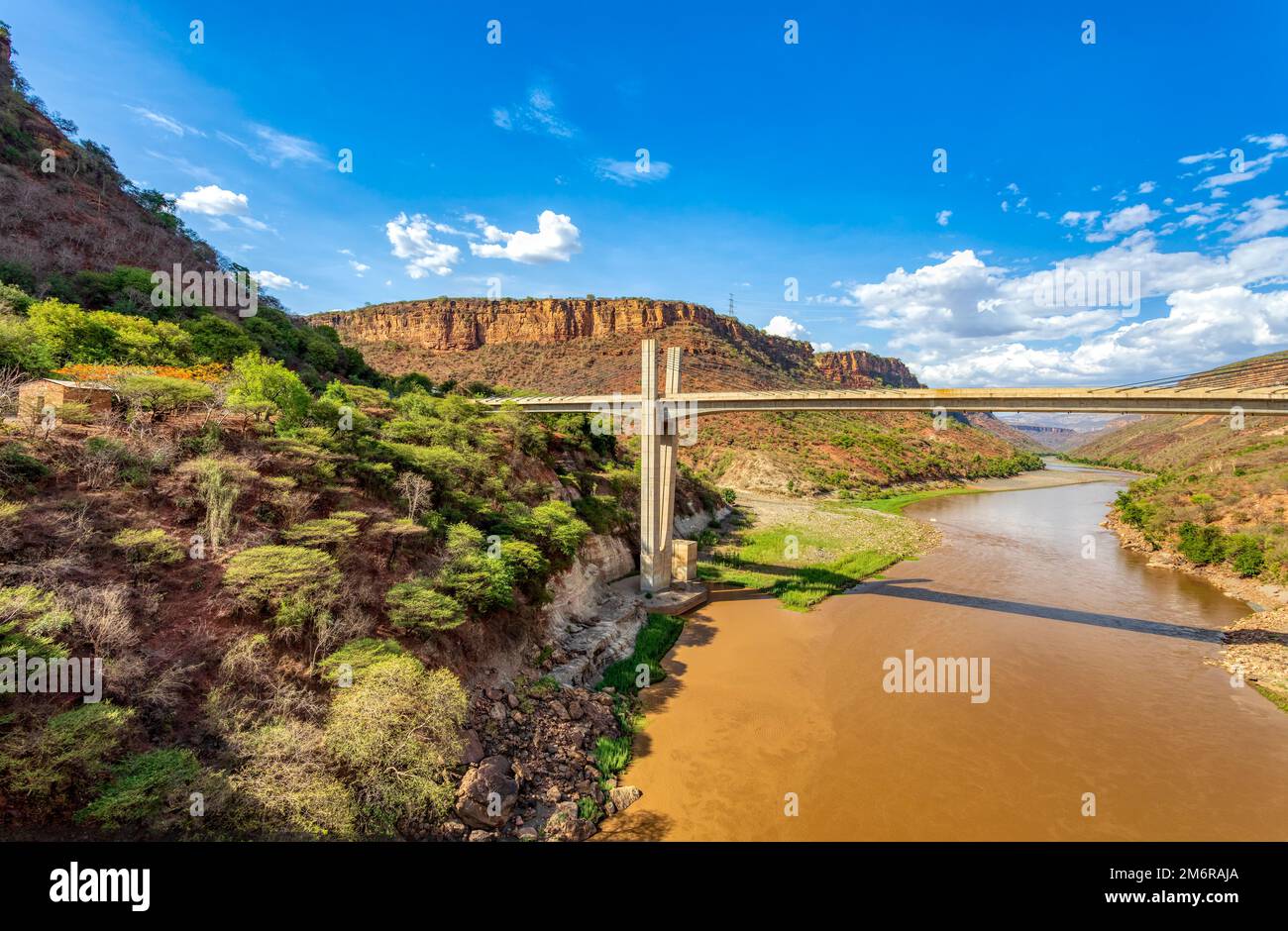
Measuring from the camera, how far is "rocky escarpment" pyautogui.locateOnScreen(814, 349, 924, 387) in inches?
5512

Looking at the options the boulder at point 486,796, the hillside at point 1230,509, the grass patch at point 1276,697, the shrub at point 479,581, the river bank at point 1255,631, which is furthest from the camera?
the hillside at point 1230,509

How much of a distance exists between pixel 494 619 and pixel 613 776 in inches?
194

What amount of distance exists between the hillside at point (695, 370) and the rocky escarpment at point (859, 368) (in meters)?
31.9

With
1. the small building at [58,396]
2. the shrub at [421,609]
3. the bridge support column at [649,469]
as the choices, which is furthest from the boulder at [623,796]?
the small building at [58,396]

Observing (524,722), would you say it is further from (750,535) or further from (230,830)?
(750,535)

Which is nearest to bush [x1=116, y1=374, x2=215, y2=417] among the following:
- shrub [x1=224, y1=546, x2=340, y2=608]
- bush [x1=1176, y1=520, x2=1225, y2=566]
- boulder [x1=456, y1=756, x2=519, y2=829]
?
shrub [x1=224, y1=546, x2=340, y2=608]

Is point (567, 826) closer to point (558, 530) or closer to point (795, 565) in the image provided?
point (558, 530)

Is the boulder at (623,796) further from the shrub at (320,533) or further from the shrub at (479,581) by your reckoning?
the shrub at (320,533)

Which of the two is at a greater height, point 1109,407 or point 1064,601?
point 1109,407

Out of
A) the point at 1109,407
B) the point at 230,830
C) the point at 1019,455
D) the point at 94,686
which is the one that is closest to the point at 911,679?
the point at 1109,407

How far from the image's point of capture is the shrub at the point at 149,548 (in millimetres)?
8953

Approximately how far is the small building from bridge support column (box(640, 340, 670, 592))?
15.7m

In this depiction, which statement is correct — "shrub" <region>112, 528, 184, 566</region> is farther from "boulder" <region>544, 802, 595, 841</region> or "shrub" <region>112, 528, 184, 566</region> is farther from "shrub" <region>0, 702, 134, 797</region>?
"boulder" <region>544, 802, 595, 841</region>
